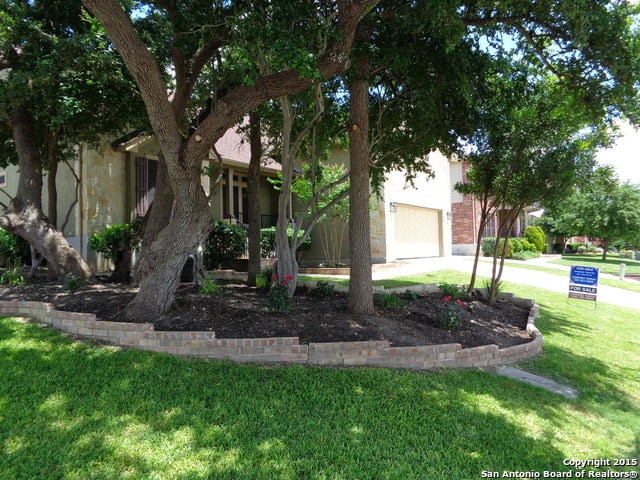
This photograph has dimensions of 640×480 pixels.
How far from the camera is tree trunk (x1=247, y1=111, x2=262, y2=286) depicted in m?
8.77

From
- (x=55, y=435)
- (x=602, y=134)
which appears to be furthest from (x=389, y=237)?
(x=55, y=435)

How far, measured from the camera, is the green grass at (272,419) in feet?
8.99

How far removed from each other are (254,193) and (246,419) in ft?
20.2

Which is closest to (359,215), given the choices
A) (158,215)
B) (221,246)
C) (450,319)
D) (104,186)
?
(450,319)

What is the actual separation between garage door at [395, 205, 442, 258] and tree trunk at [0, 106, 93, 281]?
1243 cm

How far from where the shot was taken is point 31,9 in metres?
7.59

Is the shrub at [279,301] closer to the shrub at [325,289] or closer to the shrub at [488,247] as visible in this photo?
the shrub at [325,289]

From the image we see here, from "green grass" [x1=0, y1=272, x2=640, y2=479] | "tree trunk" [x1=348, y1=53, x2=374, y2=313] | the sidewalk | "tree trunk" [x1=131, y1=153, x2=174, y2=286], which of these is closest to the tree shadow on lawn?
"green grass" [x1=0, y1=272, x2=640, y2=479]

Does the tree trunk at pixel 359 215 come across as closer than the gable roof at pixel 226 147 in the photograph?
Yes

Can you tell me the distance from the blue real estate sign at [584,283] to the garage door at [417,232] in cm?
773

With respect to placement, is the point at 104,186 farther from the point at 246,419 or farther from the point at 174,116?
the point at 246,419

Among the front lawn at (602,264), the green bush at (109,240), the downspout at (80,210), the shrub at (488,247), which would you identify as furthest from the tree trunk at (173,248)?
the front lawn at (602,264)

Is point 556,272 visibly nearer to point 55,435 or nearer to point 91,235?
point 91,235

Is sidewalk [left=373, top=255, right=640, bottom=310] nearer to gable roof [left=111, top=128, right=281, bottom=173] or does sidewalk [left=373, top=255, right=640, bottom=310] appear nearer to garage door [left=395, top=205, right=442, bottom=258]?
garage door [left=395, top=205, right=442, bottom=258]
